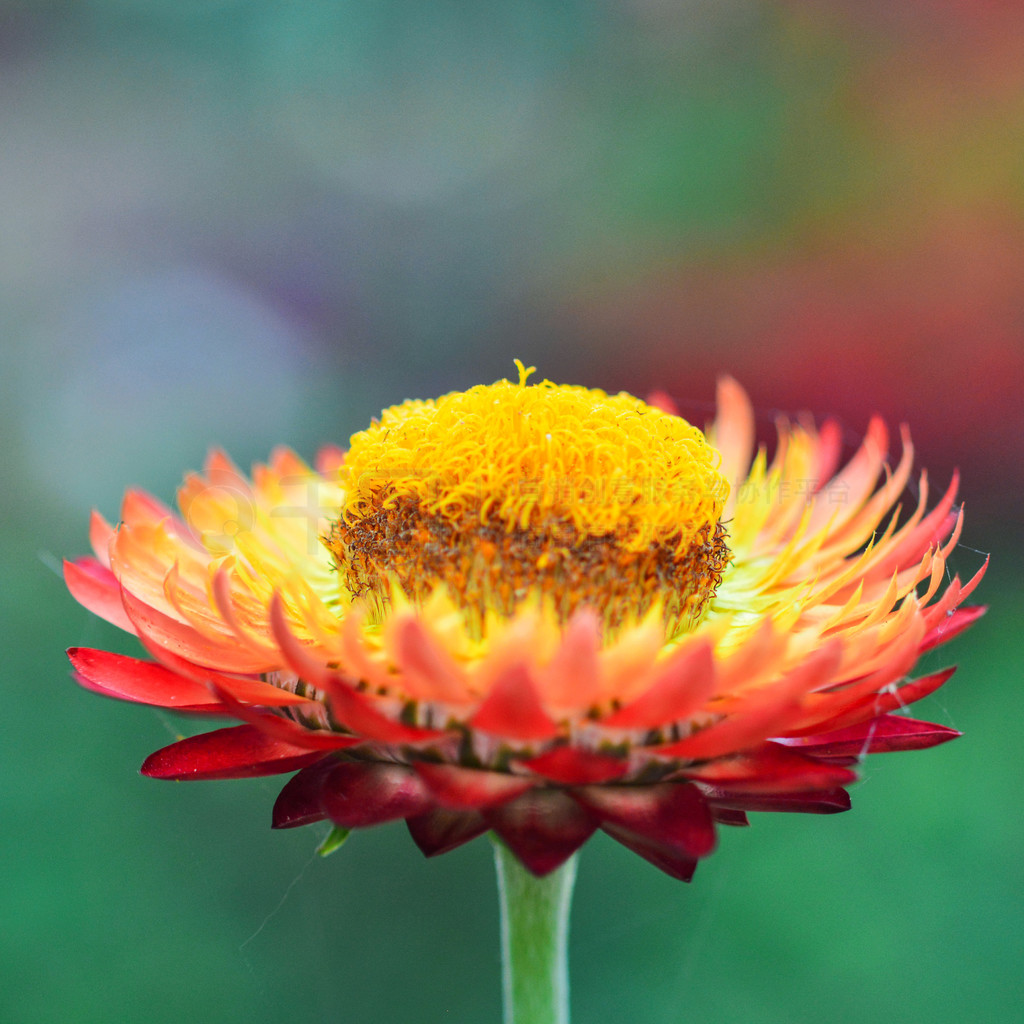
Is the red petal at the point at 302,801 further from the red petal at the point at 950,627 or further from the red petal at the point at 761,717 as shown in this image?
the red petal at the point at 950,627

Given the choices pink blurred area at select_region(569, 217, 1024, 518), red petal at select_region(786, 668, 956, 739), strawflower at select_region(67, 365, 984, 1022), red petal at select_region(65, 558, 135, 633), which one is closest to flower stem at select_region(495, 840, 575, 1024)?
strawflower at select_region(67, 365, 984, 1022)

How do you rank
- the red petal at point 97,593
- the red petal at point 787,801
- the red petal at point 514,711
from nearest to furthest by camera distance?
the red petal at point 514,711, the red petal at point 787,801, the red petal at point 97,593

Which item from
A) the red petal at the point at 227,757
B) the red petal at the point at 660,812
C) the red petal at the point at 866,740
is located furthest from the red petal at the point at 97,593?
the red petal at the point at 866,740

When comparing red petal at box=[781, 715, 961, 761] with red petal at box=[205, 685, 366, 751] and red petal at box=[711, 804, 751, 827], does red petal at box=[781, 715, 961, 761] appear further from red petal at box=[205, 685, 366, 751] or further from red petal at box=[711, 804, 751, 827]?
red petal at box=[205, 685, 366, 751]

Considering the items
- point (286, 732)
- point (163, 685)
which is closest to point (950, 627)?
point (286, 732)

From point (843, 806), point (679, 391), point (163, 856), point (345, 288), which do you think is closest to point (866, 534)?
point (843, 806)

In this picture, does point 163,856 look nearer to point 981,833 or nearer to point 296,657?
point 296,657
